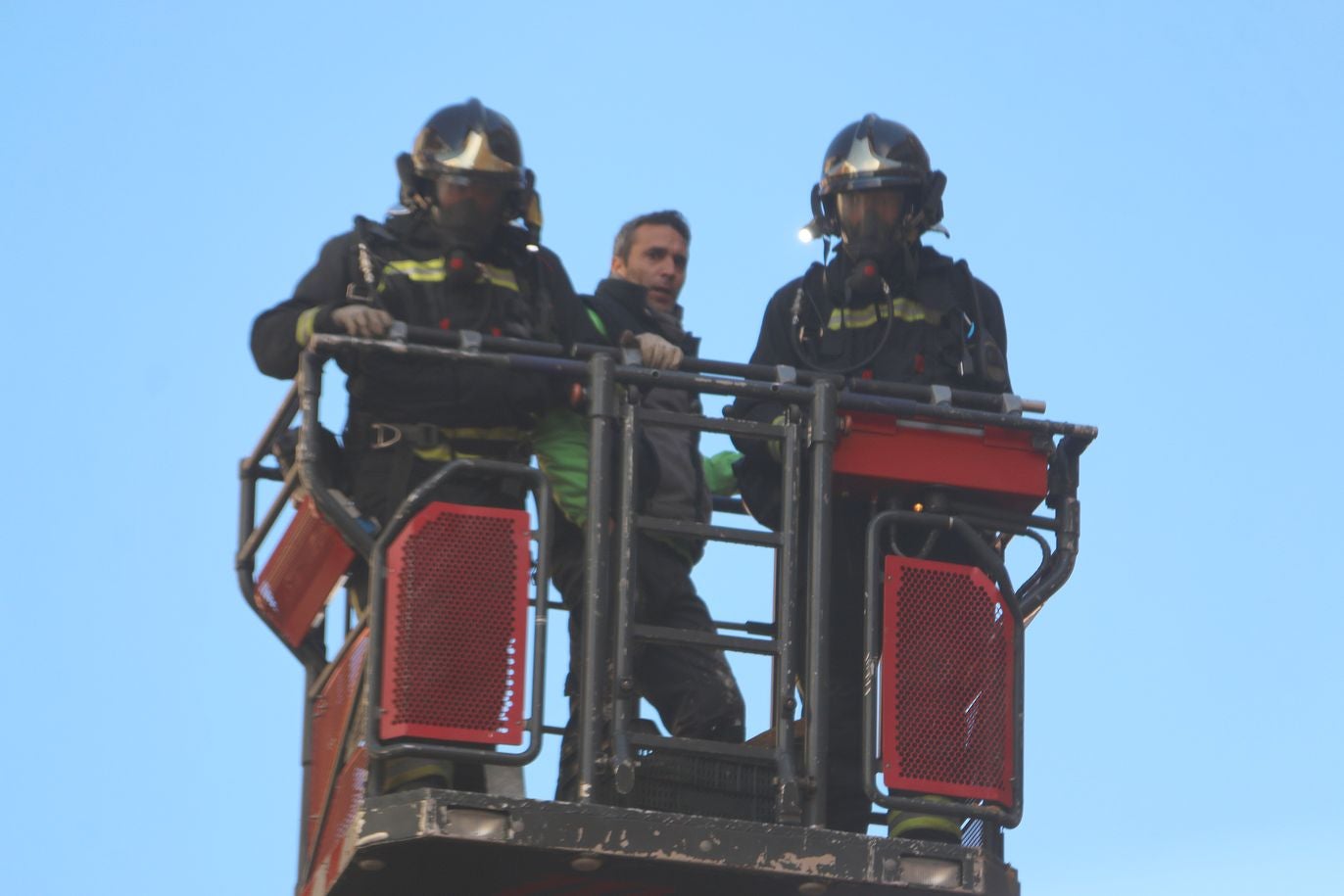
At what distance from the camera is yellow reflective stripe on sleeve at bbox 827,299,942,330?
36.8ft

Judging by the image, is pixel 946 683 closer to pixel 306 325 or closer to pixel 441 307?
pixel 441 307

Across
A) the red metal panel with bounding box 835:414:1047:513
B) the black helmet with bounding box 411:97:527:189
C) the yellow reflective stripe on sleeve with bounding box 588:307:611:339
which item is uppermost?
the black helmet with bounding box 411:97:527:189

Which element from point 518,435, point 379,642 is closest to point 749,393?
point 518,435

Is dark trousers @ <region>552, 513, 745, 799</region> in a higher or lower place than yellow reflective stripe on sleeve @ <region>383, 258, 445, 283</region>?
lower

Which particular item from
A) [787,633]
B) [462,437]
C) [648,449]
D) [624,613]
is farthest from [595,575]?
[648,449]

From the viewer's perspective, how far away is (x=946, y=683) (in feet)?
33.4

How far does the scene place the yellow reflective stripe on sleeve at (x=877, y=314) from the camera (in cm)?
1121

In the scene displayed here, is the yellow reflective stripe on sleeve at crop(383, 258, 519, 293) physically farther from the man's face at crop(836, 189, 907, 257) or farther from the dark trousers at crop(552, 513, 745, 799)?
the man's face at crop(836, 189, 907, 257)

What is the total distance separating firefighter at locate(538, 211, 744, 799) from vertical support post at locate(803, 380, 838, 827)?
0.51 meters

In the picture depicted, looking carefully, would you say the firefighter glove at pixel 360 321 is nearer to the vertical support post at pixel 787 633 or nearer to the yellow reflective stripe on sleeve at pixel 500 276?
the yellow reflective stripe on sleeve at pixel 500 276

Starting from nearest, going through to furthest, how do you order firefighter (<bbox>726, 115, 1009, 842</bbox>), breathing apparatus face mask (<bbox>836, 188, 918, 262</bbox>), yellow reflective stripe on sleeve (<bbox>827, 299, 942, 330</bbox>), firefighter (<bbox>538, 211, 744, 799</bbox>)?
firefighter (<bbox>538, 211, 744, 799</bbox>)
firefighter (<bbox>726, 115, 1009, 842</bbox>)
yellow reflective stripe on sleeve (<bbox>827, 299, 942, 330</bbox>)
breathing apparatus face mask (<bbox>836, 188, 918, 262</bbox>)

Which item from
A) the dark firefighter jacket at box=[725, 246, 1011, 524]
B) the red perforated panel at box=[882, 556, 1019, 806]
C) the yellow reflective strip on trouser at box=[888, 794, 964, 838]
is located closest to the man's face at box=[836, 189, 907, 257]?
the dark firefighter jacket at box=[725, 246, 1011, 524]

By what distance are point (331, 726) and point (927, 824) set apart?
7.24ft

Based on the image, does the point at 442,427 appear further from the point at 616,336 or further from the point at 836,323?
the point at 836,323
